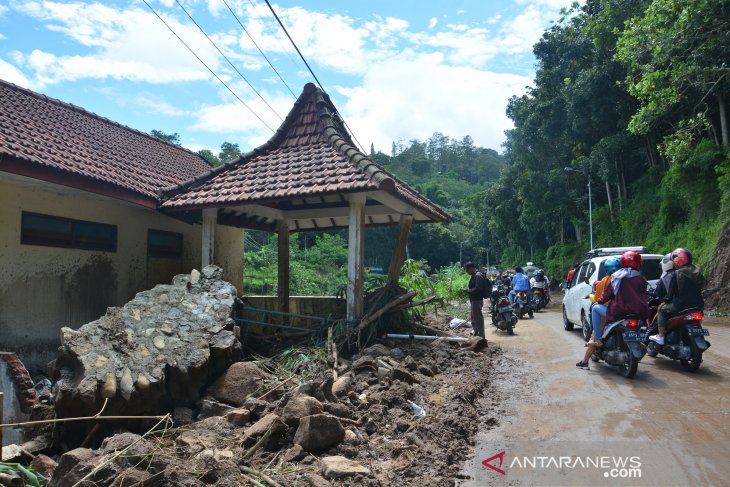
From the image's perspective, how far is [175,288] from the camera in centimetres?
748

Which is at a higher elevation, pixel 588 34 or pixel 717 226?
pixel 588 34

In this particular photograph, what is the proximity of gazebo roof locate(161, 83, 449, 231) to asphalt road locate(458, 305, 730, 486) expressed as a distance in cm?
335

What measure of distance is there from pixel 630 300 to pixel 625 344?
1.91 ft

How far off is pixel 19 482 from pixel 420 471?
3.09 metres

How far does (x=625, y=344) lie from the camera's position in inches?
271

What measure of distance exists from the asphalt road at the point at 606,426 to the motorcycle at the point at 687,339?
0.20 meters

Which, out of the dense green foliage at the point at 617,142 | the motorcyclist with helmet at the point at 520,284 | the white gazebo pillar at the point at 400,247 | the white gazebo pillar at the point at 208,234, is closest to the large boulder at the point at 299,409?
the white gazebo pillar at the point at 208,234

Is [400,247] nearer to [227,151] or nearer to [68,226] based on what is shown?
[68,226]

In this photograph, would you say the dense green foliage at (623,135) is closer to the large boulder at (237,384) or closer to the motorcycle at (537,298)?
the motorcycle at (537,298)

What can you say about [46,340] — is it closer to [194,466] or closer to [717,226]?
[194,466]

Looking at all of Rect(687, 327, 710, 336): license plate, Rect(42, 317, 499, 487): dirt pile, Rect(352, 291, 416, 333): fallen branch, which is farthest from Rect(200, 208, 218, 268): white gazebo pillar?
Rect(687, 327, 710, 336): license plate

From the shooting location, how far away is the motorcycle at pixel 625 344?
22.1ft

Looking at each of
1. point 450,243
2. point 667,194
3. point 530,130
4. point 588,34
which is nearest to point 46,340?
point 667,194

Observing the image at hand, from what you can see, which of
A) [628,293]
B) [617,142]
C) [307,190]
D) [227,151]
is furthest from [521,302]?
[227,151]
